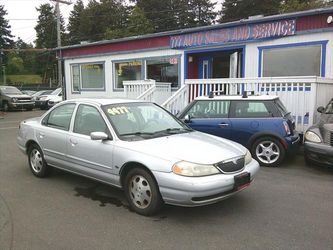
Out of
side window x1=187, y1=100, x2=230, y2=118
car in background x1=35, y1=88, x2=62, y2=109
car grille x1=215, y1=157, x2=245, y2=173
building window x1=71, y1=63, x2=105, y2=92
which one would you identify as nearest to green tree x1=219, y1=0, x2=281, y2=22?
car in background x1=35, y1=88, x2=62, y2=109

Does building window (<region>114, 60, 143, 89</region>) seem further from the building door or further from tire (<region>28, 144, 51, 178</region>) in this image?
tire (<region>28, 144, 51, 178</region>)

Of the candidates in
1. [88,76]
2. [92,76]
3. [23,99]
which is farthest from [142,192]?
[23,99]

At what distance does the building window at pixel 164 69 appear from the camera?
47.8ft

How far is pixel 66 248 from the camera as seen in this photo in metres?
3.65

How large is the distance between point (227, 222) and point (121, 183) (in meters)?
1.51

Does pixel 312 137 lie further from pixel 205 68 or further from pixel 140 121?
pixel 205 68

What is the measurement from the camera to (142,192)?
449cm

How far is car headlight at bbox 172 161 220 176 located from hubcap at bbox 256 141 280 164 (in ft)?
11.0

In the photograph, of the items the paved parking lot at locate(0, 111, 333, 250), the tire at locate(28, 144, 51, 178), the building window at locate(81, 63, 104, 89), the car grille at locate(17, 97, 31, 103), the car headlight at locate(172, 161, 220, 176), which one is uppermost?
the building window at locate(81, 63, 104, 89)

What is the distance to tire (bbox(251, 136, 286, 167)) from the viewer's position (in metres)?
7.06

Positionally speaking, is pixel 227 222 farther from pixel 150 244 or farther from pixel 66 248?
pixel 66 248

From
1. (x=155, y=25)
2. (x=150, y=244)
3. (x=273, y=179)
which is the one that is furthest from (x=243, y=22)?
(x=155, y=25)

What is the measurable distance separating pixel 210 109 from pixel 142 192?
388 centimetres

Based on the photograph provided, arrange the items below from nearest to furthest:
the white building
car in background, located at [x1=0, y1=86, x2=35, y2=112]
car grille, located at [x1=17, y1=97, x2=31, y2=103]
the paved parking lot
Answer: the paved parking lot, the white building, car in background, located at [x1=0, y1=86, x2=35, y2=112], car grille, located at [x1=17, y1=97, x2=31, y2=103]
